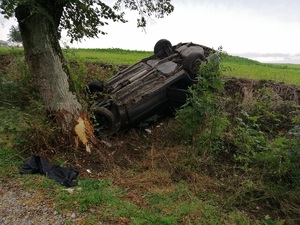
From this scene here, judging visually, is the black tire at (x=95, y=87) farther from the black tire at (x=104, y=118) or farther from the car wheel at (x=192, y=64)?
the car wheel at (x=192, y=64)

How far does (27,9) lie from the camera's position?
18.1 ft

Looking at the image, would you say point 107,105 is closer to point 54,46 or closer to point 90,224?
point 54,46

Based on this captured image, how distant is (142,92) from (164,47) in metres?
2.57

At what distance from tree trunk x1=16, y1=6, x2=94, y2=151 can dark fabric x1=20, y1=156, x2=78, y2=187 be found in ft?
2.82

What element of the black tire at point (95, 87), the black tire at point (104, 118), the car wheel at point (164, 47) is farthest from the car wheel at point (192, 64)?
the black tire at point (104, 118)

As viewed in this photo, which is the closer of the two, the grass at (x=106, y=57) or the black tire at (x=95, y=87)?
the black tire at (x=95, y=87)

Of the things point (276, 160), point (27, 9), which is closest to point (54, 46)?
point (27, 9)

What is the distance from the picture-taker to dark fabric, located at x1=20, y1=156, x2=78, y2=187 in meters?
4.66

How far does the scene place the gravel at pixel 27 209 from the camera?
12.2ft

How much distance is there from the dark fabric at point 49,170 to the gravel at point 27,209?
0.47 meters

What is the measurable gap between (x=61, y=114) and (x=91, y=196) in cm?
216

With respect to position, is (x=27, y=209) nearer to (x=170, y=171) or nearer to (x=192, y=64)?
(x=170, y=171)

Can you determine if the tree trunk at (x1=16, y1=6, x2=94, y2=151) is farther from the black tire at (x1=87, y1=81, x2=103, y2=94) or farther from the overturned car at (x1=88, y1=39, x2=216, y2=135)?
the black tire at (x1=87, y1=81, x2=103, y2=94)

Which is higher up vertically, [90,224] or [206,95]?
[206,95]
